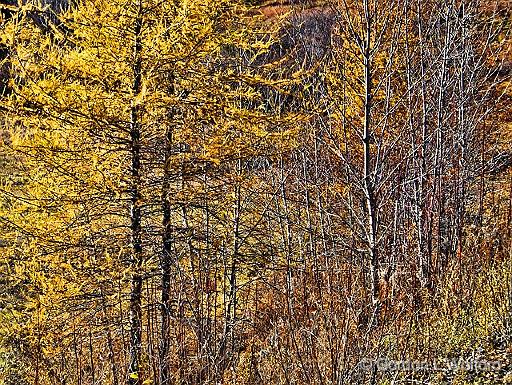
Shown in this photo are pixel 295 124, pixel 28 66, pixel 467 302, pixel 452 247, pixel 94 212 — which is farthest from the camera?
pixel 295 124

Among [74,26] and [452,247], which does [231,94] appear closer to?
[74,26]

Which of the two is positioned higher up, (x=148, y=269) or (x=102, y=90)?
(x=102, y=90)

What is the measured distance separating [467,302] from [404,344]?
42.0 inches

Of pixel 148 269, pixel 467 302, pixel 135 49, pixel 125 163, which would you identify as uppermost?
pixel 135 49

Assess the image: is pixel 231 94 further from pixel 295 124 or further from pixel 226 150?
pixel 295 124

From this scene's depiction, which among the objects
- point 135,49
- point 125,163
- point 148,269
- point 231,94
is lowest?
point 148,269

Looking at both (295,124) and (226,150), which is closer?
(226,150)

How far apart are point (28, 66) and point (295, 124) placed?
10.2ft

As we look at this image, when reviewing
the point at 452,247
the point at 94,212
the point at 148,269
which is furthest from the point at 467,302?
the point at 94,212

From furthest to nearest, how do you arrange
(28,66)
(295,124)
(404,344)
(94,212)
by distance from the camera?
(295,124)
(94,212)
(28,66)
(404,344)

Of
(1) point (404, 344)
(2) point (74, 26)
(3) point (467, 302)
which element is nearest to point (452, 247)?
(3) point (467, 302)

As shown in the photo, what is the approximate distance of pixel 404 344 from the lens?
3504 mm

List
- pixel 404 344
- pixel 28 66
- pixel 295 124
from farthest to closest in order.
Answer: pixel 295 124 → pixel 28 66 → pixel 404 344

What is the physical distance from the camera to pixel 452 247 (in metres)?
A: 5.11
